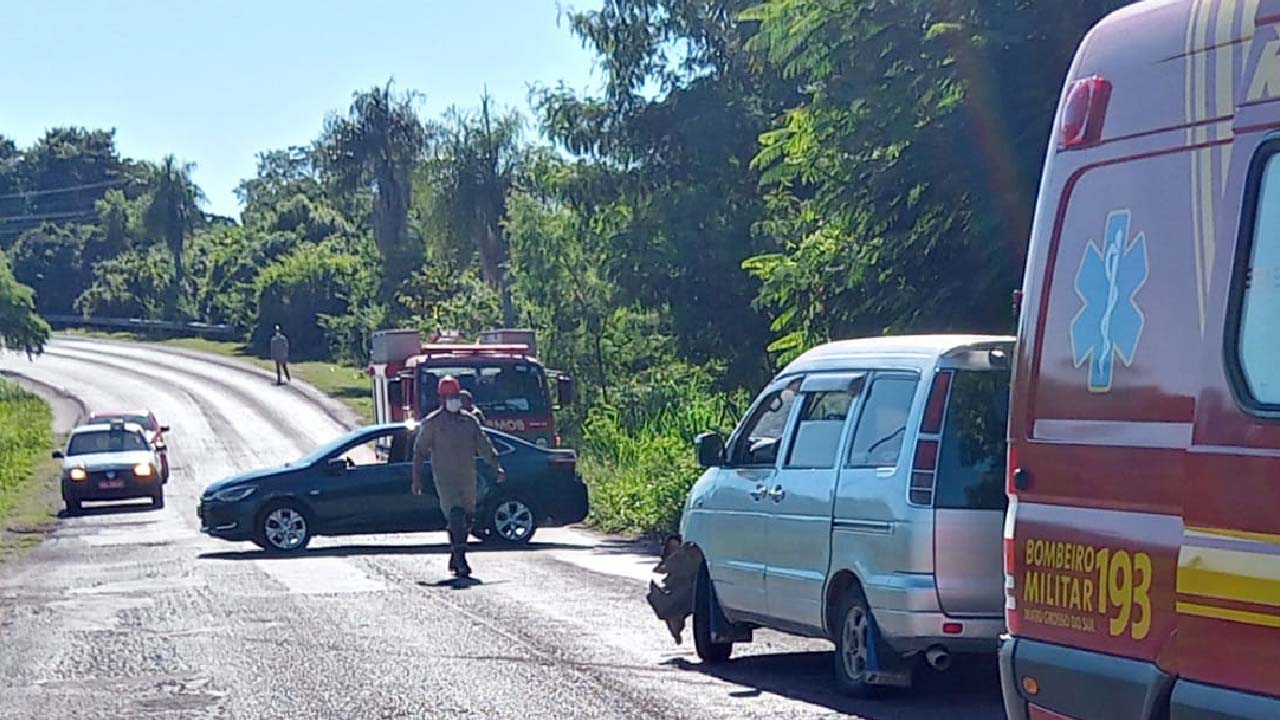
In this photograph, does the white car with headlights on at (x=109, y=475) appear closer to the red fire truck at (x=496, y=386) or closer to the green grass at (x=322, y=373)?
the red fire truck at (x=496, y=386)

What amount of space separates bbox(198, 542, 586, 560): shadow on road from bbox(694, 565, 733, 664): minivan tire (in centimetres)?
902

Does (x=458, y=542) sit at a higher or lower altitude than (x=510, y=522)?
higher

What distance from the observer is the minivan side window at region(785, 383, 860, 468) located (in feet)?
33.4

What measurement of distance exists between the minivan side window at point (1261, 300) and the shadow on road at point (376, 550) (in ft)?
51.7

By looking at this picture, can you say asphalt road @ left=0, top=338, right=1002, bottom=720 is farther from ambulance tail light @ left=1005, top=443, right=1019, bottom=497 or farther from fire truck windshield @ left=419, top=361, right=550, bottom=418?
fire truck windshield @ left=419, top=361, right=550, bottom=418

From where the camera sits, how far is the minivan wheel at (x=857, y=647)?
962cm

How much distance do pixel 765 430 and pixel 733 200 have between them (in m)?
18.2

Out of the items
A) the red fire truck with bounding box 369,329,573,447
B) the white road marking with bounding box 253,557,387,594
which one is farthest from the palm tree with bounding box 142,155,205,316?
the white road marking with bounding box 253,557,387,594

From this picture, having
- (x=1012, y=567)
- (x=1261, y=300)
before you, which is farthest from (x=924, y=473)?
(x=1261, y=300)

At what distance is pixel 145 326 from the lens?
3939 inches

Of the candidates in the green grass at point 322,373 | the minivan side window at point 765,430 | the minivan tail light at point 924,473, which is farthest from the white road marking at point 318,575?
the green grass at point 322,373

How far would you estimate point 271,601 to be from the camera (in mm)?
15578

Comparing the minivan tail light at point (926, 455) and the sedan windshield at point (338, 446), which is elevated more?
the minivan tail light at point (926, 455)

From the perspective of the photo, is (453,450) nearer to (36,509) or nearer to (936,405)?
(936,405)
